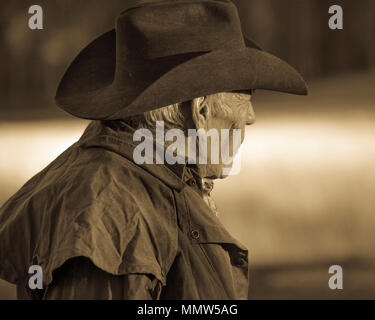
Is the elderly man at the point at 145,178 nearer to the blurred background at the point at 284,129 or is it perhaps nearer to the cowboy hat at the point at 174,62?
the cowboy hat at the point at 174,62

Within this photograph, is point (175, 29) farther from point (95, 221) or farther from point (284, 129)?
point (284, 129)

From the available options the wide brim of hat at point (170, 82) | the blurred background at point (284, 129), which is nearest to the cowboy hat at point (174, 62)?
the wide brim of hat at point (170, 82)

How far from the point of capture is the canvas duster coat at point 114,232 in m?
1.70

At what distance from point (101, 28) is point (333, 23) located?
630mm

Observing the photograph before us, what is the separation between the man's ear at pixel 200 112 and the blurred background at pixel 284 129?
1136 mm

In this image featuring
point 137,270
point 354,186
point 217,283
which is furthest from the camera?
point 354,186

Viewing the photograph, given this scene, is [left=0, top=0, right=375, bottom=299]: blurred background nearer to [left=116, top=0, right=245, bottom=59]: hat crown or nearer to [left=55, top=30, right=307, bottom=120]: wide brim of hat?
[left=55, top=30, right=307, bottom=120]: wide brim of hat

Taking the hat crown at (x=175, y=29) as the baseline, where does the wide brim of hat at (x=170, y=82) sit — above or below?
below

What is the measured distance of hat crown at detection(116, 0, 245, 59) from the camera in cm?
192

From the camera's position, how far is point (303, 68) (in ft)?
10.2

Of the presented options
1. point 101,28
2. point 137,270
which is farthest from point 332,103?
point 137,270

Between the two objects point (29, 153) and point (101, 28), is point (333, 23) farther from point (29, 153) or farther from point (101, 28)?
point (29, 153)

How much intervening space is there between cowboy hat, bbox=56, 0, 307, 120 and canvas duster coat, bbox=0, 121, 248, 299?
64 mm

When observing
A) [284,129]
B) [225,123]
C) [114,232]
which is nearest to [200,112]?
[225,123]
